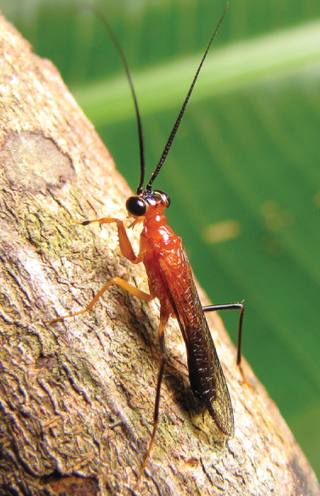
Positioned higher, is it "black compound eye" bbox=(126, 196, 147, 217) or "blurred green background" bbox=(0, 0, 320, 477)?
"blurred green background" bbox=(0, 0, 320, 477)

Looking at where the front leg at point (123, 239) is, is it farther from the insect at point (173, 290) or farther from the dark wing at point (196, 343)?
the dark wing at point (196, 343)

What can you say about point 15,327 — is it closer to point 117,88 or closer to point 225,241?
point 225,241

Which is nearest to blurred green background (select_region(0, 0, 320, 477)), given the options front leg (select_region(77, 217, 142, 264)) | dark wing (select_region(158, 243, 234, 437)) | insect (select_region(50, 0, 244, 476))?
insect (select_region(50, 0, 244, 476))

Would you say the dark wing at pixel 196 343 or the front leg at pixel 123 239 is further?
the front leg at pixel 123 239

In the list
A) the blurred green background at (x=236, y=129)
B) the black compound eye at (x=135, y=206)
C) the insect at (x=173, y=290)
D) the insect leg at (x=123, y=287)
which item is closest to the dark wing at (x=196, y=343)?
the insect at (x=173, y=290)

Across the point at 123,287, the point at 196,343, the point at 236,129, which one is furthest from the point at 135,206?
the point at 236,129

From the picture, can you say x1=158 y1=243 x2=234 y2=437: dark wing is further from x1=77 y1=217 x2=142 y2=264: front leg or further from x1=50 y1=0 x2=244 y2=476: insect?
x1=77 y1=217 x2=142 y2=264: front leg

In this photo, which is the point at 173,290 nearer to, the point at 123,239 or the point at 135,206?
the point at 123,239

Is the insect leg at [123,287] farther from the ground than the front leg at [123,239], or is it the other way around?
the front leg at [123,239]
